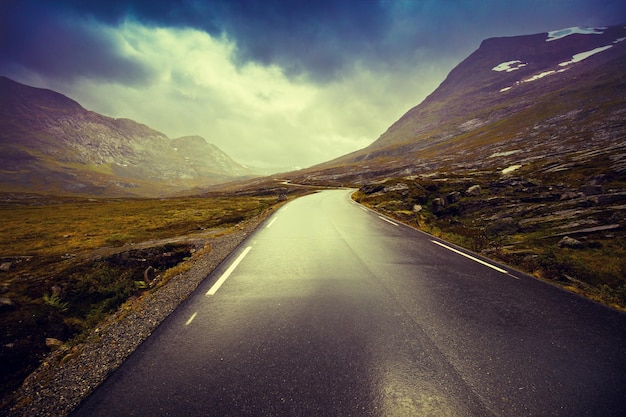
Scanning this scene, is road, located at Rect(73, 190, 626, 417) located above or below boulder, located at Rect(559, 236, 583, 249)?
above

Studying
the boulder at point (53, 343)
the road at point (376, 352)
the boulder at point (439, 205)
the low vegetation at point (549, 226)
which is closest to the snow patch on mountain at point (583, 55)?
the low vegetation at point (549, 226)

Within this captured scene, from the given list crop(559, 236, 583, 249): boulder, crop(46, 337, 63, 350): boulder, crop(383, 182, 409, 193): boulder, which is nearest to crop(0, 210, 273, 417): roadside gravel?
crop(46, 337, 63, 350): boulder

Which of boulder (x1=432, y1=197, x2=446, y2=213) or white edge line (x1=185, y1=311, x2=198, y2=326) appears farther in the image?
boulder (x1=432, y1=197, x2=446, y2=213)

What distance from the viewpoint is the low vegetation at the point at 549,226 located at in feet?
23.0

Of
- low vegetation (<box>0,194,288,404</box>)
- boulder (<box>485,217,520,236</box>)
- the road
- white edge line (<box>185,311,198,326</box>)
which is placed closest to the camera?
the road

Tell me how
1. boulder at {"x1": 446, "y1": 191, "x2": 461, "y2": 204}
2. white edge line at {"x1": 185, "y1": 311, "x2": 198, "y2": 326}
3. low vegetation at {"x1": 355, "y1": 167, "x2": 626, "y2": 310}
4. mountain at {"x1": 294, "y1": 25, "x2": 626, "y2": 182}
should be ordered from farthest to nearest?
mountain at {"x1": 294, "y1": 25, "x2": 626, "y2": 182}, boulder at {"x1": 446, "y1": 191, "x2": 461, "y2": 204}, low vegetation at {"x1": 355, "y1": 167, "x2": 626, "y2": 310}, white edge line at {"x1": 185, "y1": 311, "x2": 198, "y2": 326}

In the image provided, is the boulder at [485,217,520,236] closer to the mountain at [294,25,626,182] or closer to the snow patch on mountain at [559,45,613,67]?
the mountain at [294,25,626,182]

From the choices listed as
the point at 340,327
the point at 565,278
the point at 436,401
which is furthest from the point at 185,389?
the point at 565,278

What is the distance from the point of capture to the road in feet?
8.87

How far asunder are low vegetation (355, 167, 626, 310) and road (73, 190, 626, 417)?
1.62 meters

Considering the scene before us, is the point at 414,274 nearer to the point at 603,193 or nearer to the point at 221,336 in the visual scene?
the point at 221,336

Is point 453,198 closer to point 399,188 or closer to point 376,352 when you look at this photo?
point 399,188

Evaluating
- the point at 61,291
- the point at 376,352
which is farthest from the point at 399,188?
the point at 61,291

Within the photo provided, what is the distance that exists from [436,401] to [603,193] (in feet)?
55.6
